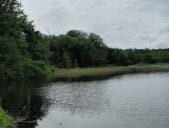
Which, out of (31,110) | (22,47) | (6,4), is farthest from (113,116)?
(22,47)

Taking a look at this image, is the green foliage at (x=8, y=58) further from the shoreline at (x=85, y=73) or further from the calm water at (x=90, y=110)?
the shoreline at (x=85, y=73)

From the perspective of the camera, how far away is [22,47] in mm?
79938

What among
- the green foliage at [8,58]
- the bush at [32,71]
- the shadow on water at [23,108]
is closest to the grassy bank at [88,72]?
the bush at [32,71]

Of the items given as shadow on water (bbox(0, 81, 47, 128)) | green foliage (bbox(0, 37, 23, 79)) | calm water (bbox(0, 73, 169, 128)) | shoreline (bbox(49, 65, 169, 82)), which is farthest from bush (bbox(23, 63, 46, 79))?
calm water (bbox(0, 73, 169, 128))

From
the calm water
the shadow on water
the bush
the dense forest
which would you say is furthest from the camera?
the bush

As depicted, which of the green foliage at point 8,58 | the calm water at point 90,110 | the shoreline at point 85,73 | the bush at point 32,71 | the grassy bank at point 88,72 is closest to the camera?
the calm water at point 90,110

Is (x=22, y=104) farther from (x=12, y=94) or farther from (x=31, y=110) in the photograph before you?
(x=12, y=94)

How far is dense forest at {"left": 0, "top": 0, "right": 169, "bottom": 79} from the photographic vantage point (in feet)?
219

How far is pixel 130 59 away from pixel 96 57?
2815cm

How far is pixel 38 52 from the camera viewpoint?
97562 mm

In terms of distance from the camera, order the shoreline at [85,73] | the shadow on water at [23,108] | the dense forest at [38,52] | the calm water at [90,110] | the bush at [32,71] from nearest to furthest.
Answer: the calm water at [90,110], the shadow on water at [23,108], the dense forest at [38,52], the bush at [32,71], the shoreline at [85,73]

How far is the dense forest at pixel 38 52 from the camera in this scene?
6669 cm

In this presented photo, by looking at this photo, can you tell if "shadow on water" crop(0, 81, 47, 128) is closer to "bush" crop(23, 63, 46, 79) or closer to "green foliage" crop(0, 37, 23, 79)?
"green foliage" crop(0, 37, 23, 79)

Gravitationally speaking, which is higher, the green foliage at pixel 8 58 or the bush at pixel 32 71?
the green foliage at pixel 8 58
